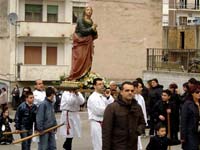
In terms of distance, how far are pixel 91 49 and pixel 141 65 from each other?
90.2ft

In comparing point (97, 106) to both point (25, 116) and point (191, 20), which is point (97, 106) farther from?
point (191, 20)

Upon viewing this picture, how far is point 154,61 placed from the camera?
31016mm

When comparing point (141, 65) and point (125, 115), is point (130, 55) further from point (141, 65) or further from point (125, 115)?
point (125, 115)

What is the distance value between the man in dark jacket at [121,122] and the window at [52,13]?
122 feet

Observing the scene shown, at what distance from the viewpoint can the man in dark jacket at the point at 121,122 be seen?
9469 millimetres

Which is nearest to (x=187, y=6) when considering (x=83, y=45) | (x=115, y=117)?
(x=83, y=45)

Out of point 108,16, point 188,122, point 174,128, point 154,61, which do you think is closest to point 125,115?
point 188,122

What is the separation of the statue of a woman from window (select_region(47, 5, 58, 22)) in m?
29.6

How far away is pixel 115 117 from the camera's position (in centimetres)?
950

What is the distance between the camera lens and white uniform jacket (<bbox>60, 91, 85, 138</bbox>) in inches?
623

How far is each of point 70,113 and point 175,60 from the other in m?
16.0

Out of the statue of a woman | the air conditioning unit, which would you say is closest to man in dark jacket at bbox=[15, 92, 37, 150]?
the statue of a woman

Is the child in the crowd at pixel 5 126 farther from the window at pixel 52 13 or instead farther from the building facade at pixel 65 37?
the window at pixel 52 13

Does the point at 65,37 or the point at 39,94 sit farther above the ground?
the point at 65,37
